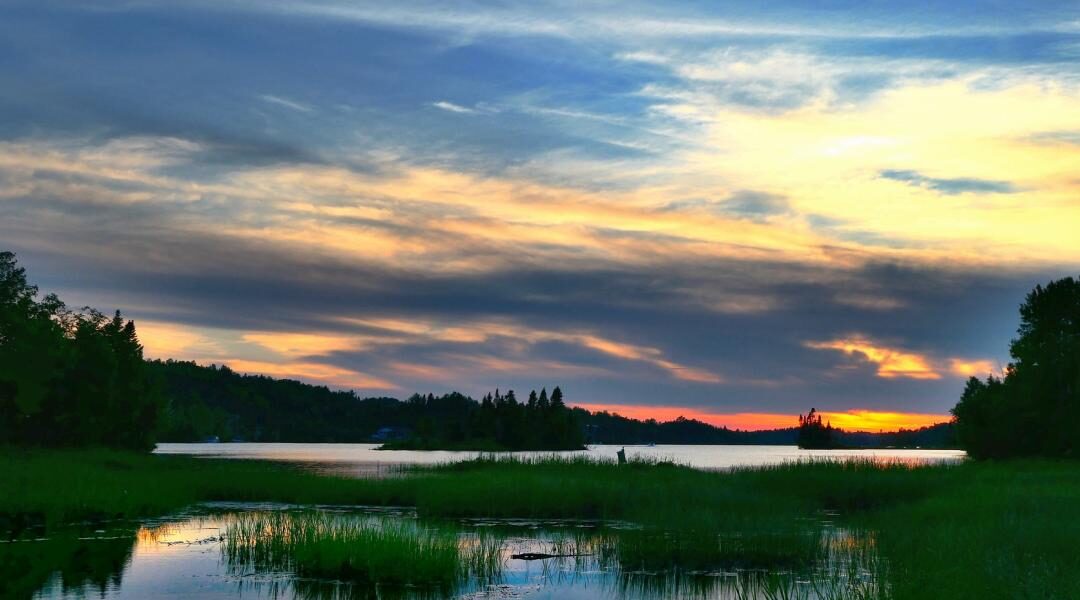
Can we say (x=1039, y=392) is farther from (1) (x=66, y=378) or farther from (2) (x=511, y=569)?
(1) (x=66, y=378)

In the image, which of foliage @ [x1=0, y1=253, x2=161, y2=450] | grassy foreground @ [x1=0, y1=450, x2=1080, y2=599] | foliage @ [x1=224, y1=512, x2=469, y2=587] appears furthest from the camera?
foliage @ [x1=0, y1=253, x2=161, y2=450]

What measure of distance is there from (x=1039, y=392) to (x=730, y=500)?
61.3m

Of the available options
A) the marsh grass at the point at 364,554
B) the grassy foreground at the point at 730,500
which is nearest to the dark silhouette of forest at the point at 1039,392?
the grassy foreground at the point at 730,500

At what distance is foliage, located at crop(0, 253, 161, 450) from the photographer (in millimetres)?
82625

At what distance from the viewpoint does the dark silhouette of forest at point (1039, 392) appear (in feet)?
277

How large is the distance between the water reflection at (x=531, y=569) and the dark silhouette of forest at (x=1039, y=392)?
63.3m

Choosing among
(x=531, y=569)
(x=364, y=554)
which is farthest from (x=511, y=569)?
(x=364, y=554)

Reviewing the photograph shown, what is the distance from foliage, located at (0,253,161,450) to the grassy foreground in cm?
2250

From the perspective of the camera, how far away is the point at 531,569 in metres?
26.6

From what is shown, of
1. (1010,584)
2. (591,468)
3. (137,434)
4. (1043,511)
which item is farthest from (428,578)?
(137,434)

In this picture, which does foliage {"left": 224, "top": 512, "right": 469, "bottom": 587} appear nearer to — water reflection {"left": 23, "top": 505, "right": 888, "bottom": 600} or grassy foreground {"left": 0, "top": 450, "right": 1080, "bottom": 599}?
water reflection {"left": 23, "top": 505, "right": 888, "bottom": 600}

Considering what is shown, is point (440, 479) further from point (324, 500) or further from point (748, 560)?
point (748, 560)

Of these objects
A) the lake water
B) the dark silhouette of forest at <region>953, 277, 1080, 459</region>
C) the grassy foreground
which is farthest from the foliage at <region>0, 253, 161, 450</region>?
the dark silhouette of forest at <region>953, 277, 1080, 459</region>

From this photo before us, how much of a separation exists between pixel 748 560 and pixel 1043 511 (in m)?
11.5
